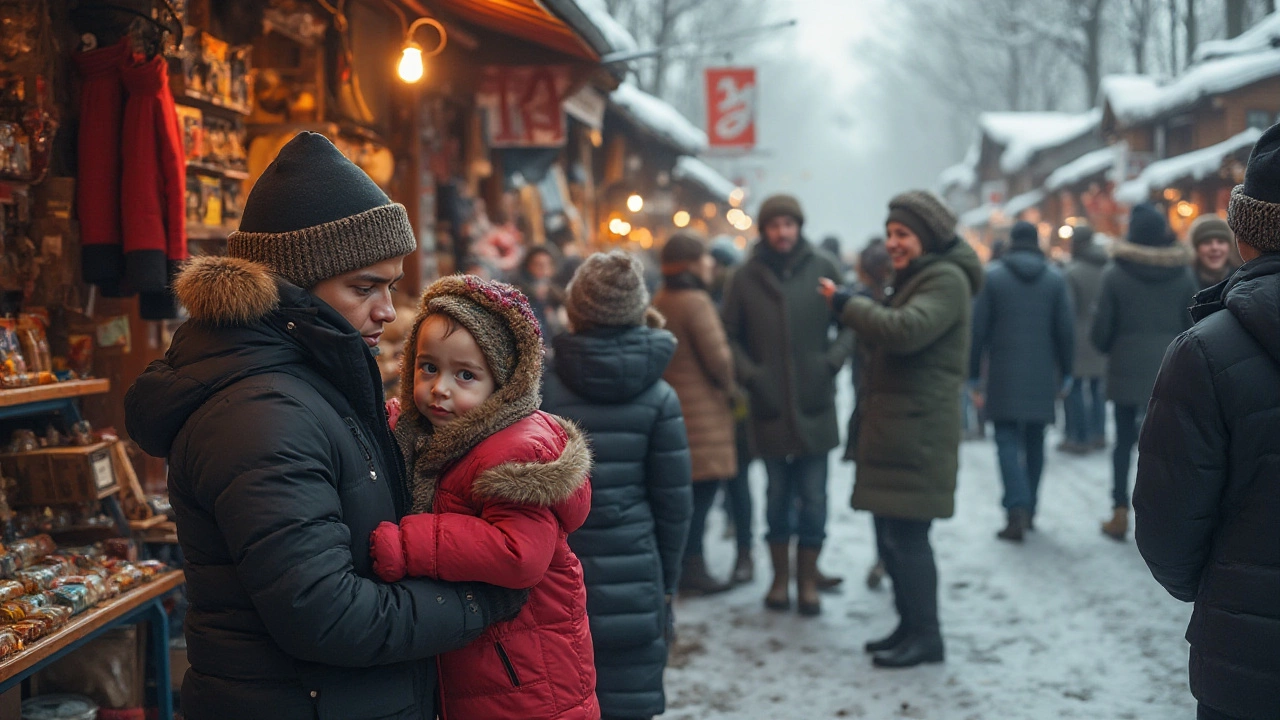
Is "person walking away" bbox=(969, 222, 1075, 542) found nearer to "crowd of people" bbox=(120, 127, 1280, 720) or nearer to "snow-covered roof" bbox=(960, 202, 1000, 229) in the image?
"crowd of people" bbox=(120, 127, 1280, 720)

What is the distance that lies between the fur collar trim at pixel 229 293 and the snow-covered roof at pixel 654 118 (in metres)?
10.0

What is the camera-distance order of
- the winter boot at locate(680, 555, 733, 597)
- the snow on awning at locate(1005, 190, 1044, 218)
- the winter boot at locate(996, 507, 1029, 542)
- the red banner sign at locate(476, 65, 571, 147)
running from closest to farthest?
the winter boot at locate(680, 555, 733, 597), the winter boot at locate(996, 507, 1029, 542), the red banner sign at locate(476, 65, 571, 147), the snow on awning at locate(1005, 190, 1044, 218)

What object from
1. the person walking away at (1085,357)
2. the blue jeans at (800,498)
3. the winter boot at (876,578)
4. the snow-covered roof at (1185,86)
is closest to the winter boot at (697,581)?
the blue jeans at (800,498)

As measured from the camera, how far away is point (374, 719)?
2.29 metres

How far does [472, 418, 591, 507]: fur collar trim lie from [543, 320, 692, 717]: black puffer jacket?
1.55 meters

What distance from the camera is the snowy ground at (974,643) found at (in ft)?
16.8

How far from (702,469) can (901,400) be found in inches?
58.8

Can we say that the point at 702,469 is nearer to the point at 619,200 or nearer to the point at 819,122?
the point at 619,200

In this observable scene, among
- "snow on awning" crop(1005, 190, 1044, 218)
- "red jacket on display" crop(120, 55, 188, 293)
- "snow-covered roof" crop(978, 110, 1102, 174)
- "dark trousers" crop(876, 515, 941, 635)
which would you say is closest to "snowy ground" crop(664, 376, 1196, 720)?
"dark trousers" crop(876, 515, 941, 635)

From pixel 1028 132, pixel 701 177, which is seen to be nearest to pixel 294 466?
pixel 701 177

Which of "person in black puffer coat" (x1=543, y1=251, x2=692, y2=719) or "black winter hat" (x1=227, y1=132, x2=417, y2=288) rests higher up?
"black winter hat" (x1=227, y1=132, x2=417, y2=288)

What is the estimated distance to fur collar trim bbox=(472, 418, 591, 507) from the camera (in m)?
2.40

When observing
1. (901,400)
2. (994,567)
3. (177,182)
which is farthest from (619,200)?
(177,182)

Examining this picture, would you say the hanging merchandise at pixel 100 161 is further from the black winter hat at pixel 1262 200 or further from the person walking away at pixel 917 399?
the black winter hat at pixel 1262 200
